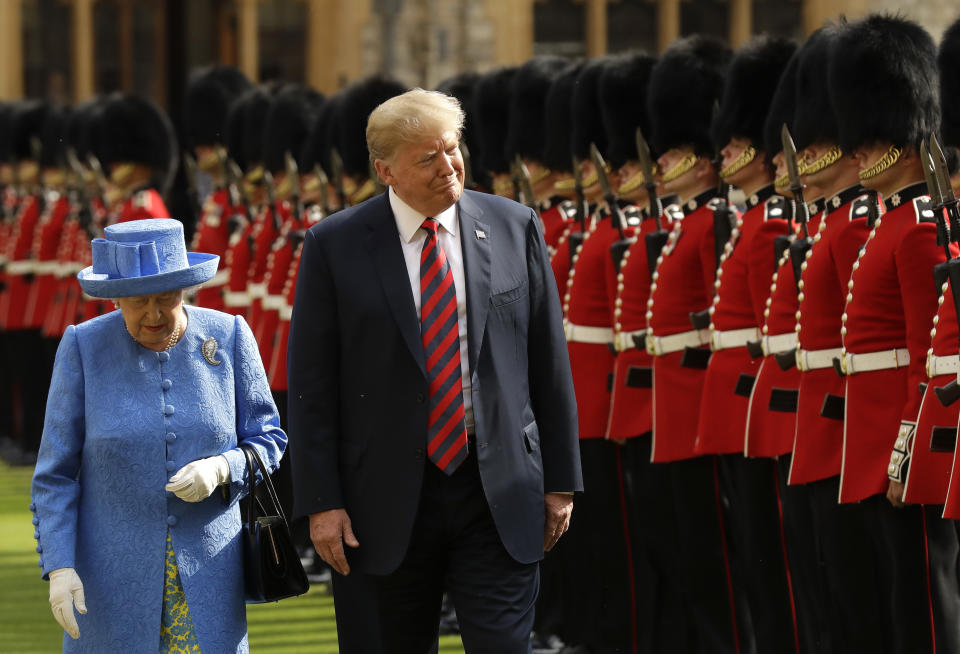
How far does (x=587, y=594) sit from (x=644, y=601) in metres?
0.47

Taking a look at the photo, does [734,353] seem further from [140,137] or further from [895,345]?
[140,137]

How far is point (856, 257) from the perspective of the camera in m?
4.84

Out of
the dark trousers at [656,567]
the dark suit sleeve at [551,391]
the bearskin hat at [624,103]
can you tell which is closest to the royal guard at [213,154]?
the bearskin hat at [624,103]

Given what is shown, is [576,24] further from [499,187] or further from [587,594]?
[587,594]

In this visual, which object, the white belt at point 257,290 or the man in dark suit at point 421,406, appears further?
the white belt at point 257,290

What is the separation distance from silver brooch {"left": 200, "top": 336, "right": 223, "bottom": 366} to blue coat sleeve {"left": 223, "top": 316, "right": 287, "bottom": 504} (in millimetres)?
65

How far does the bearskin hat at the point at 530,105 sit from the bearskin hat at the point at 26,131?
317 inches

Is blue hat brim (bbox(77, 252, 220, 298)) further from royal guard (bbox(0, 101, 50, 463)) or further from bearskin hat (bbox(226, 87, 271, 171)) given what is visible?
royal guard (bbox(0, 101, 50, 463))

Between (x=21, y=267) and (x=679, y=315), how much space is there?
8.28m

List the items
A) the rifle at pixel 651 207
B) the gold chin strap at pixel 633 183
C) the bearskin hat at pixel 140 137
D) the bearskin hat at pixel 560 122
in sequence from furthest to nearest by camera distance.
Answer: the bearskin hat at pixel 140 137 → the bearskin hat at pixel 560 122 → the gold chin strap at pixel 633 183 → the rifle at pixel 651 207

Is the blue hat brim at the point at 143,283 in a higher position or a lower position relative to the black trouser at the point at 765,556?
higher

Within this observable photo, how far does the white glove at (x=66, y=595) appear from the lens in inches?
152

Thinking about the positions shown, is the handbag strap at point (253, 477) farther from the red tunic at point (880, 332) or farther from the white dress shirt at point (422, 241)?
the red tunic at point (880, 332)

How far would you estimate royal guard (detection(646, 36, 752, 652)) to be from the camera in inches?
220
